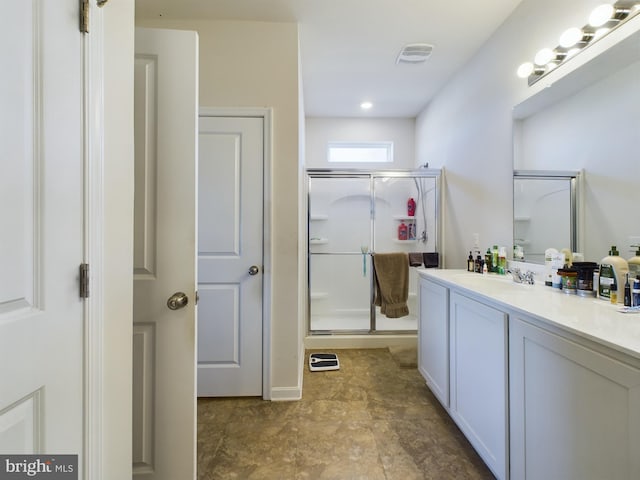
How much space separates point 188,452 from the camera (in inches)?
42.4

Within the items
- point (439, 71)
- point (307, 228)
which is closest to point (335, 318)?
point (307, 228)

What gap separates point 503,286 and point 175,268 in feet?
5.46

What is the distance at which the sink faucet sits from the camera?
1636 millimetres

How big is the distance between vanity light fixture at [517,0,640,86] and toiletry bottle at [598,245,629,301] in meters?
0.98

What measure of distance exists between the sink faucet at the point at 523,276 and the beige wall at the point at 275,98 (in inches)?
54.7

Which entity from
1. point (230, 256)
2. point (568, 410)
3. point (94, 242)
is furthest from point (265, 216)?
point (568, 410)

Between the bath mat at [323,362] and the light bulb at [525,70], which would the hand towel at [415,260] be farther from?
the light bulb at [525,70]

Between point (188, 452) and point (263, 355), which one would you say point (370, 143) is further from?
point (188, 452)

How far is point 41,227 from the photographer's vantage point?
59 centimetres

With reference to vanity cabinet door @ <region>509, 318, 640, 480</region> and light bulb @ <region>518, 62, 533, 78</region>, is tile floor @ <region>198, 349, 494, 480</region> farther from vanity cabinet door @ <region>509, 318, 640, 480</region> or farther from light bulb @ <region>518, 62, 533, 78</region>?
light bulb @ <region>518, 62, 533, 78</region>

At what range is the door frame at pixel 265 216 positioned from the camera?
190 centimetres

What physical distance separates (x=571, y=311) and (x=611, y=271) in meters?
0.36

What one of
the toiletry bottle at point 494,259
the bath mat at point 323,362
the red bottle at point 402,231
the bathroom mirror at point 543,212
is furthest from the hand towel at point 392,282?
the bathroom mirror at point 543,212

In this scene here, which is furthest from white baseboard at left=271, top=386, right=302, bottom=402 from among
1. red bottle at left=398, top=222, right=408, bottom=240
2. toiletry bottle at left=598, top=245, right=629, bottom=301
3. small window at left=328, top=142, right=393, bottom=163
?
small window at left=328, top=142, right=393, bottom=163
